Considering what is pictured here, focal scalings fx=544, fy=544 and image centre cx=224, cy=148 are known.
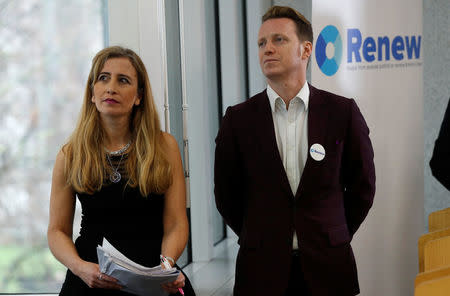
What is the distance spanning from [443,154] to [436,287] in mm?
977

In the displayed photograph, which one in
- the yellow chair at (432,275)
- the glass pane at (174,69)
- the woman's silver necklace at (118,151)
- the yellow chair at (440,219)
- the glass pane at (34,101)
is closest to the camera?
the yellow chair at (432,275)

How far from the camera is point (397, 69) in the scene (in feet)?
10.3

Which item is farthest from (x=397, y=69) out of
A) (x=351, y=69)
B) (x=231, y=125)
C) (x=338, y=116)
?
(x=231, y=125)

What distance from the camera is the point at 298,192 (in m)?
2.13

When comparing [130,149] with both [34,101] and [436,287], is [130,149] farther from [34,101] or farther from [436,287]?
[34,101]

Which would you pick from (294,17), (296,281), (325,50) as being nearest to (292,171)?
(296,281)

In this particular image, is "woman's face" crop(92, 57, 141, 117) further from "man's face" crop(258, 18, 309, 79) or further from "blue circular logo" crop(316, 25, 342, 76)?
"blue circular logo" crop(316, 25, 342, 76)

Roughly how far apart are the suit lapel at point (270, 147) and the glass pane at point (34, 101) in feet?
Answer: 6.30

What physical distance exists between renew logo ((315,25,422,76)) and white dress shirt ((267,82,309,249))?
3.16 ft

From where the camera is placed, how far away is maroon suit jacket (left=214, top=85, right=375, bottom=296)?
2.14 metres

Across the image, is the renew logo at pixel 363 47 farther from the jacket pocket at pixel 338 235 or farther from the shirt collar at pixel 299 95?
the jacket pocket at pixel 338 235

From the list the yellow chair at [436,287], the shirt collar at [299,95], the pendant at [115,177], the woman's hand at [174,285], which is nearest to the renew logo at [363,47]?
the shirt collar at [299,95]

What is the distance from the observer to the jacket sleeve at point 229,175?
2.28 m

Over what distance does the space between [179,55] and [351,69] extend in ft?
5.25
